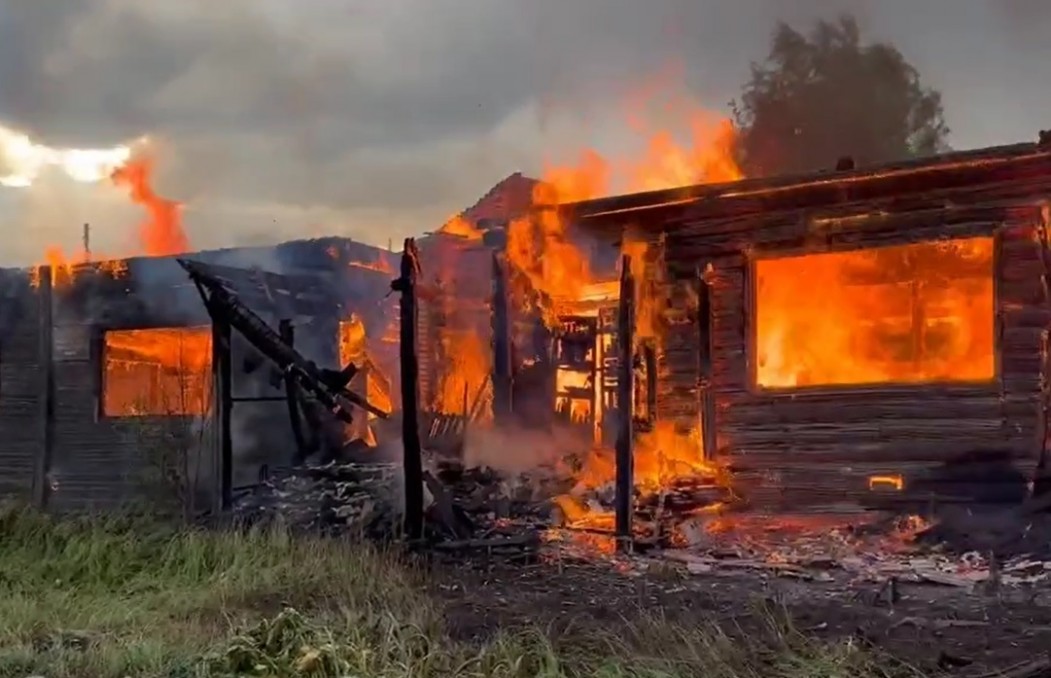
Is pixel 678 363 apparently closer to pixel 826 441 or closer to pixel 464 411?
pixel 826 441

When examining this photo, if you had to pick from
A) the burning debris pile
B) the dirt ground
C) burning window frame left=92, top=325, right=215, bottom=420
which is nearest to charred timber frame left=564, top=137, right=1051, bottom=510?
the dirt ground

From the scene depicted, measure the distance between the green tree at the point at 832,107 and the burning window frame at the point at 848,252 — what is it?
15.3m

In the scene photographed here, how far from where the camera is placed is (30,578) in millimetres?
9453

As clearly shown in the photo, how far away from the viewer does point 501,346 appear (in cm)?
1797

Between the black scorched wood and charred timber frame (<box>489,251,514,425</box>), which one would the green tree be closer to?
charred timber frame (<box>489,251,514,425</box>)

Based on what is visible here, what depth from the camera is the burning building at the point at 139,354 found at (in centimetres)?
1648

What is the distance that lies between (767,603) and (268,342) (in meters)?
7.68

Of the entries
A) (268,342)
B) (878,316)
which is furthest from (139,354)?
(878,316)

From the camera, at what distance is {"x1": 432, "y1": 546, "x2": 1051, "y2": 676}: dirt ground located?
6.54 metres

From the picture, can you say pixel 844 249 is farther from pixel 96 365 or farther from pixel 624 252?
pixel 96 365

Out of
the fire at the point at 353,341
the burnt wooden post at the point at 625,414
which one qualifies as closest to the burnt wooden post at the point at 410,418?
the burnt wooden post at the point at 625,414

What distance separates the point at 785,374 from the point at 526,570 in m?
3.63

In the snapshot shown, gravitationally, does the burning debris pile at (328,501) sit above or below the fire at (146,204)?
below

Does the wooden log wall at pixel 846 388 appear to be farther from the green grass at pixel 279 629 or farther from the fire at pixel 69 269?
the fire at pixel 69 269
